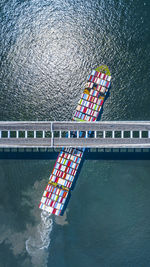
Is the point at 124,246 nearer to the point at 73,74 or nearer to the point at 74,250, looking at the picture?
the point at 74,250

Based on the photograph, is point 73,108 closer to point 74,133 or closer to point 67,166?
point 74,133

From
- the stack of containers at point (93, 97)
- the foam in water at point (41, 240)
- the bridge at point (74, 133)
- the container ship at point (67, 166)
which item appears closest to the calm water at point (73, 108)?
the foam in water at point (41, 240)

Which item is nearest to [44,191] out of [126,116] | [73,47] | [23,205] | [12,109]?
[23,205]

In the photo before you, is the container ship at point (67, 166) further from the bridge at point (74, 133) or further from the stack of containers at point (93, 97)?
the bridge at point (74, 133)

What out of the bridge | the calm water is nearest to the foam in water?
the calm water

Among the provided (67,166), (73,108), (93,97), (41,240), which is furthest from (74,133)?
(41,240)
